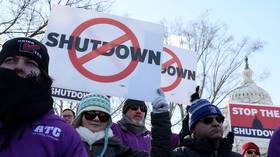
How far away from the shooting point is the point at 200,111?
11.2ft

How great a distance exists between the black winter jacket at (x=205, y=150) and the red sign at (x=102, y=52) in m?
1.52

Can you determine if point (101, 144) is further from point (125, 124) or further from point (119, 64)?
point (119, 64)

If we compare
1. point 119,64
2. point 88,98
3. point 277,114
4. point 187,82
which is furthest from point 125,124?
point 277,114

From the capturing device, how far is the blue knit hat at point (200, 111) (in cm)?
338

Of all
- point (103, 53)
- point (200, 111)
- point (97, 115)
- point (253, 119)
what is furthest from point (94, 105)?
point (253, 119)

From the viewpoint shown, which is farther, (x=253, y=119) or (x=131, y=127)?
(x=253, y=119)

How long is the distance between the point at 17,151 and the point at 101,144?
49.8 inches

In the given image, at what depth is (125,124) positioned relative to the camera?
14.0 ft

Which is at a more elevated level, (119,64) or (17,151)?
(119,64)

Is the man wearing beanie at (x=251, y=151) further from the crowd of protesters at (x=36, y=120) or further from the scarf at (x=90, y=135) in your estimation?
the scarf at (x=90, y=135)

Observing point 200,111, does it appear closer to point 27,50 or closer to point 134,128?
point 134,128

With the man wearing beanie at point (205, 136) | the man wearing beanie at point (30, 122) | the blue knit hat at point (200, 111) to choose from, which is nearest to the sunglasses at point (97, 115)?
the man wearing beanie at point (205, 136)

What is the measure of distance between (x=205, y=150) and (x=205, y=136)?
0.44 ft

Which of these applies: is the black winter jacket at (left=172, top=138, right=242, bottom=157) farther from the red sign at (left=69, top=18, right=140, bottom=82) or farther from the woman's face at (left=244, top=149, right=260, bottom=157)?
the woman's face at (left=244, top=149, right=260, bottom=157)
